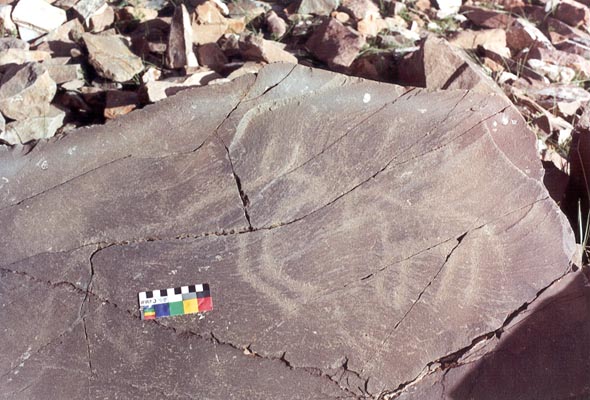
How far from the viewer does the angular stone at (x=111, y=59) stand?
2.64 meters

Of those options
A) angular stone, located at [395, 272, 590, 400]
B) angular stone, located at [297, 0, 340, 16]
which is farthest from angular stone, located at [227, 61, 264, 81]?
angular stone, located at [395, 272, 590, 400]

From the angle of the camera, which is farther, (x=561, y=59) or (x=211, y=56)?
(x=561, y=59)

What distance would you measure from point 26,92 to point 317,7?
4.39 feet

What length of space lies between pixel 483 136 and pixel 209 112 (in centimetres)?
86

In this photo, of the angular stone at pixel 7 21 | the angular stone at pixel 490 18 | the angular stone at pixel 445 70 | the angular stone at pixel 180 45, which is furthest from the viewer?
the angular stone at pixel 490 18

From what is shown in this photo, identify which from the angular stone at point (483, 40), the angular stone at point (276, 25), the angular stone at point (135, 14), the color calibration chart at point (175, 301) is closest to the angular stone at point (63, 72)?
the angular stone at point (135, 14)

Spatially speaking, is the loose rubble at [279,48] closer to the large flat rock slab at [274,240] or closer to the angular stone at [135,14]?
the angular stone at [135,14]

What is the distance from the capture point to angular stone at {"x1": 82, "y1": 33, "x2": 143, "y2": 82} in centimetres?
264

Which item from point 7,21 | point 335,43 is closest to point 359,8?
point 335,43

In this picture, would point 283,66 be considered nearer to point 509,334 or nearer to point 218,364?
point 218,364

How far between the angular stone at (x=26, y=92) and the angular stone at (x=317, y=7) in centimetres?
117

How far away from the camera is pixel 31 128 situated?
2.44m

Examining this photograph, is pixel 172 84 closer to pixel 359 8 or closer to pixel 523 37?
pixel 359 8

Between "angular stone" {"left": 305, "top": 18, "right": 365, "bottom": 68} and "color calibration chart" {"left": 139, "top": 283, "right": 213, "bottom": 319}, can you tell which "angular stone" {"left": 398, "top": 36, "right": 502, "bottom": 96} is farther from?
"color calibration chart" {"left": 139, "top": 283, "right": 213, "bottom": 319}
